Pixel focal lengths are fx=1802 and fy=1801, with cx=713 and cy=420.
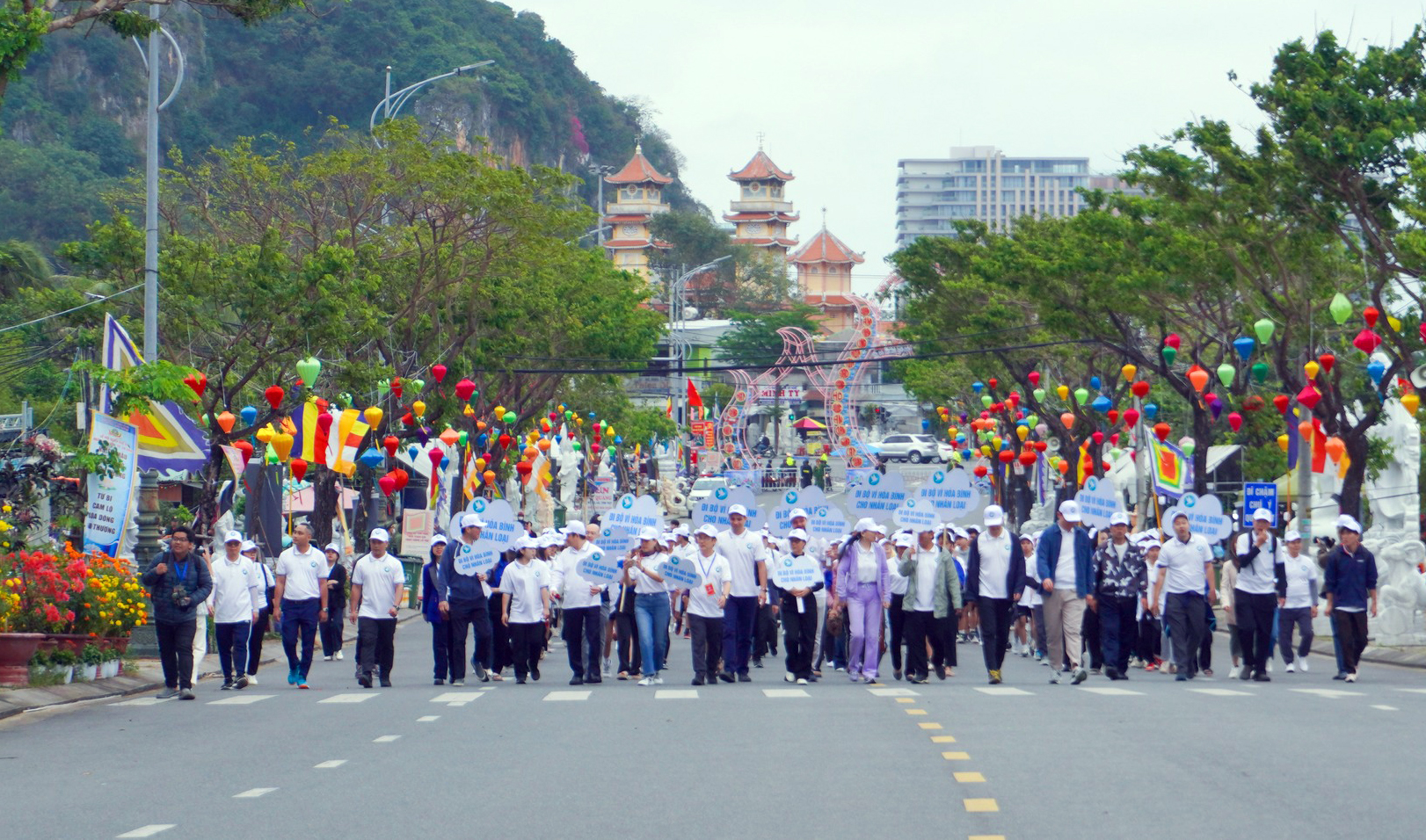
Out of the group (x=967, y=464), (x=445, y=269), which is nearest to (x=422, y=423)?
(x=445, y=269)

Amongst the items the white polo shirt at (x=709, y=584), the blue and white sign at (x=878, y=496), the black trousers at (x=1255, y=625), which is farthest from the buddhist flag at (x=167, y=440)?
the black trousers at (x=1255, y=625)

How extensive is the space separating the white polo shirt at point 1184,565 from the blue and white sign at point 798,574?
3.31m

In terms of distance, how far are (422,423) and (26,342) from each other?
8.70m

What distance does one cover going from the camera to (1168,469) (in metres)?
30.9

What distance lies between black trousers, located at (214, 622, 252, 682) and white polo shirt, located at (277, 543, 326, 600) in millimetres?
507

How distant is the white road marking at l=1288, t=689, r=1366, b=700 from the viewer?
1480cm

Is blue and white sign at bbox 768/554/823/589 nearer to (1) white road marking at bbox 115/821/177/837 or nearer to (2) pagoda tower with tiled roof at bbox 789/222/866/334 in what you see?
(1) white road marking at bbox 115/821/177/837

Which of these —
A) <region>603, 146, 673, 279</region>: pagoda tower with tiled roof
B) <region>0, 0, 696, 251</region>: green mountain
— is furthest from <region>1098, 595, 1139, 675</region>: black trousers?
<region>603, 146, 673, 279</region>: pagoda tower with tiled roof

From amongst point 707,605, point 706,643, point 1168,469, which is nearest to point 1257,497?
point 1168,469

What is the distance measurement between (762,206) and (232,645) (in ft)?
399

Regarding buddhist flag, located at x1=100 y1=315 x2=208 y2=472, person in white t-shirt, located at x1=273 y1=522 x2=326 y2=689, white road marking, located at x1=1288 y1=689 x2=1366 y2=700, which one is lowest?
white road marking, located at x1=1288 y1=689 x2=1366 y2=700

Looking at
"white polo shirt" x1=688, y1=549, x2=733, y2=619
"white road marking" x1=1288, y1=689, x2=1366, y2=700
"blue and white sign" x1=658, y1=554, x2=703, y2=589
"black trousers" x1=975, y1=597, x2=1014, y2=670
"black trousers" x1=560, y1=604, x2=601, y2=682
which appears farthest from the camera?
"black trousers" x1=560, y1=604, x2=601, y2=682

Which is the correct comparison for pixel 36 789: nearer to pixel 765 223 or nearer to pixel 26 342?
pixel 26 342

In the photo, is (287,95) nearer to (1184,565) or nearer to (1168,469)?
(1168,469)
